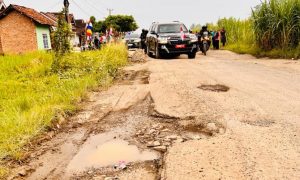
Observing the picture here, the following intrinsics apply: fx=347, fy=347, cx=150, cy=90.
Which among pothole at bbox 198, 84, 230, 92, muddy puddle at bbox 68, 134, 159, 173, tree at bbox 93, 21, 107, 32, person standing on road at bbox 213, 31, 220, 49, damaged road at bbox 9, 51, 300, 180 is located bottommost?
muddy puddle at bbox 68, 134, 159, 173

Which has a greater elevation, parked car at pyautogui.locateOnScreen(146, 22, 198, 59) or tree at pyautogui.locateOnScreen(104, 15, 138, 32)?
tree at pyautogui.locateOnScreen(104, 15, 138, 32)

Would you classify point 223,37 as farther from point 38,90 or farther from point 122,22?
point 122,22

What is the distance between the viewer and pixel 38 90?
7277mm

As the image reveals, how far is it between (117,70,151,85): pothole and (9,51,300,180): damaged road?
1308 millimetres

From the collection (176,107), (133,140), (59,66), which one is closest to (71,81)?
(59,66)

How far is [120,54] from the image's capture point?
13406 mm

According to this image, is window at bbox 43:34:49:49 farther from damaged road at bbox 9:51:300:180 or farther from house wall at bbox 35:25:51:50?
damaged road at bbox 9:51:300:180

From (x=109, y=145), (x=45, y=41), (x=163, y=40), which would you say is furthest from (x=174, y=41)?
(x=45, y=41)

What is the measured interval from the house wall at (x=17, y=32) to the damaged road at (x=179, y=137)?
22.3m

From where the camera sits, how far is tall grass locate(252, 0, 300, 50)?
12.7 m

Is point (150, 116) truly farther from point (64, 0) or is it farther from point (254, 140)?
point (64, 0)

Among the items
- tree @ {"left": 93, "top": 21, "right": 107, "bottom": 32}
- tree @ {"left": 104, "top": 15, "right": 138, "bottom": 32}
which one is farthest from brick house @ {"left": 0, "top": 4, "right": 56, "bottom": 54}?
tree @ {"left": 93, "top": 21, "right": 107, "bottom": 32}

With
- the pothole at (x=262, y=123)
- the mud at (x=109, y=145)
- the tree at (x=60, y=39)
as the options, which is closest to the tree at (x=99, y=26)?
the tree at (x=60, y=39)

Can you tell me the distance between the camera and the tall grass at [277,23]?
41.6 feet
